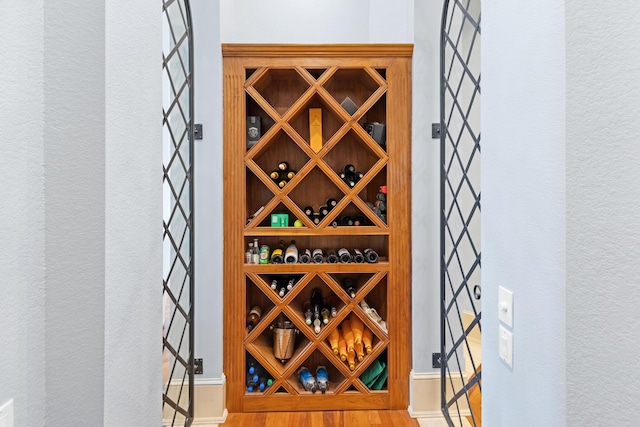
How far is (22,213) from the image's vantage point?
713 millimetres

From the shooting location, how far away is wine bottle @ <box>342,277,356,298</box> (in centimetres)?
236

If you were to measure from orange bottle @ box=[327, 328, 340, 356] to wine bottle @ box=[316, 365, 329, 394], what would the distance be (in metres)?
0.16

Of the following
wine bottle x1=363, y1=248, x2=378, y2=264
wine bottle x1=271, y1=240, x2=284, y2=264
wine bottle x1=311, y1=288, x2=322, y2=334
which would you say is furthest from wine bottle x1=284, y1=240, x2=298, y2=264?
wine bottle x1=363, y1=248, x2=378, y2=264

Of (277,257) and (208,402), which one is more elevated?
(277,257)

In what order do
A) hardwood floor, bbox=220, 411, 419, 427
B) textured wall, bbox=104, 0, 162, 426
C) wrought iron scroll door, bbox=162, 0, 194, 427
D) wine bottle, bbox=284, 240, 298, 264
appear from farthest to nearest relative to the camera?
1. wine bottle, bbox=284, 240, 298, 264
2. hardwood floor, bbox=220, 411, 419, 427
3. wrought iron scroll door, bbox=162, 0, 194, 427
4. textured wall, bbox=104, 0, 162, 426

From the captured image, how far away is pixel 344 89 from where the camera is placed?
2.51m

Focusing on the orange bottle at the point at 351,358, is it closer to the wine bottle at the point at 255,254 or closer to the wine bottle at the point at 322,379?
the wine bottle at the point at 322,379

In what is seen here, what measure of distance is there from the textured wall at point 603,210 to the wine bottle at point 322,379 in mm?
1743

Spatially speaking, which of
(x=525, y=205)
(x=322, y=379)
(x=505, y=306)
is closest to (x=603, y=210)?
(x=525, y=205)

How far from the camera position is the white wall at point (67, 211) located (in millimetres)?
700

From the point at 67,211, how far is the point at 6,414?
1.16 feet

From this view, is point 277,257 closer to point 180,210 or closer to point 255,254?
point 255,254

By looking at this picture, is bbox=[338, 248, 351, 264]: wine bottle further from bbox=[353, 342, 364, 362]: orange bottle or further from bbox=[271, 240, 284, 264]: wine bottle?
bbox=[353, 342, 364, 362]: orange bottle

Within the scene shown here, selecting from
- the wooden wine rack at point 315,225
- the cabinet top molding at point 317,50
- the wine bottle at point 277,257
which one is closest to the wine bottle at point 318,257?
the wooden wine rack at point 315,225
